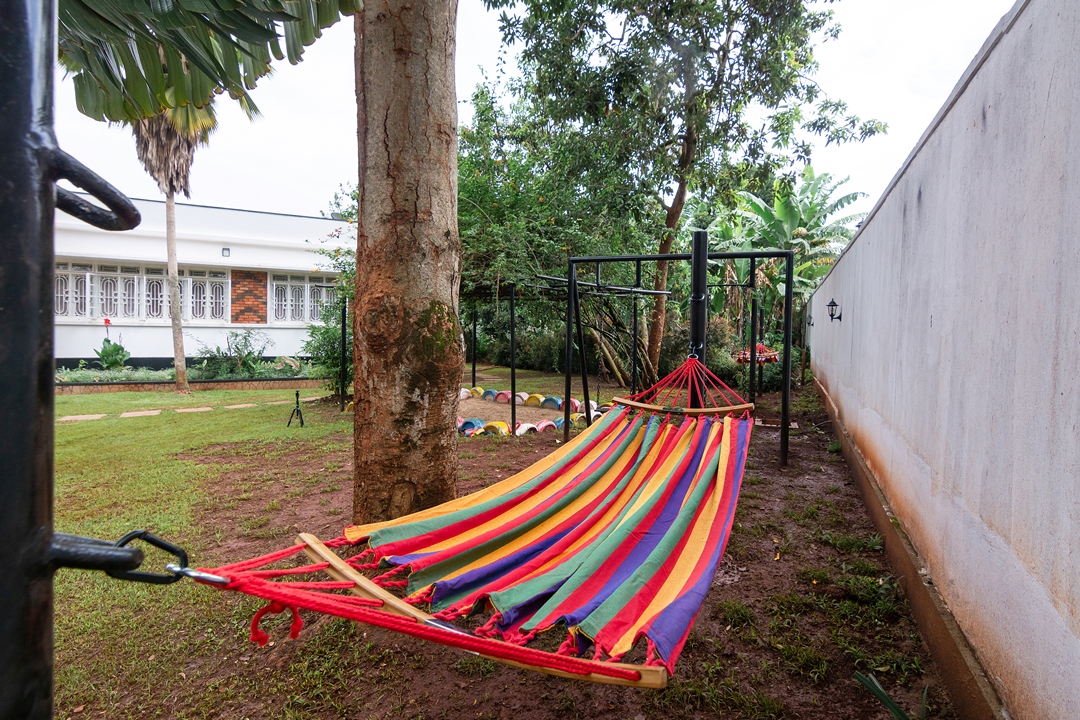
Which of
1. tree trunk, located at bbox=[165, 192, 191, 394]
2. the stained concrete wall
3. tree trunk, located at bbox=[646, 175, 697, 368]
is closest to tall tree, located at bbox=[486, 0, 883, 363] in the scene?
tree trunk, located at bbox=[646, 175, 697, 368]

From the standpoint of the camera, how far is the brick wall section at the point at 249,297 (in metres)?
15.3

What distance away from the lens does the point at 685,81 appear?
7.25 metres

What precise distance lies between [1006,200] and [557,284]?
7.21 m

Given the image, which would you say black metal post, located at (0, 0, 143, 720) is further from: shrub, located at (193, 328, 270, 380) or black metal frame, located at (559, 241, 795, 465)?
shrub, located at (193, 328, 270, 380)

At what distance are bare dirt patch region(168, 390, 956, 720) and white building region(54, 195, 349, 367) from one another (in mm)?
11904

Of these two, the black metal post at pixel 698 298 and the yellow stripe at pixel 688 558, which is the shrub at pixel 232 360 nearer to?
the black metal post at pixel 698 298

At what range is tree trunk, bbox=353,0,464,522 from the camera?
2.68 meters

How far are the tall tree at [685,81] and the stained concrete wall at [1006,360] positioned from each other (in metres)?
4.76

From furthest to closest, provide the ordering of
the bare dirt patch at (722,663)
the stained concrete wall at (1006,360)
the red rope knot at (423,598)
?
the bare dirt patch at (722,663), the red rope knot at (423,598), the stained concrete wall at (1006,360)

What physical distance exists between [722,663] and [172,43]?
3062mm

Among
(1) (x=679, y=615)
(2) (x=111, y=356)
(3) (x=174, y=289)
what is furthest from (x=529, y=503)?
(2) (x=111, y=356)

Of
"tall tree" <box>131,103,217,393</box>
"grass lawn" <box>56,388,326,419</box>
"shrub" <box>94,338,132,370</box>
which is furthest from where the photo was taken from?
"shrub" <box>94,338,132,370</box>

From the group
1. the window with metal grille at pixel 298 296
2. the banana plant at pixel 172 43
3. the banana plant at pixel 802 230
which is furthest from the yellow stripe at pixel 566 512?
the window with metal grille at pixel 298 296

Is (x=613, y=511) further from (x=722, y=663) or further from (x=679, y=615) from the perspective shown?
(x=679, y=615)
